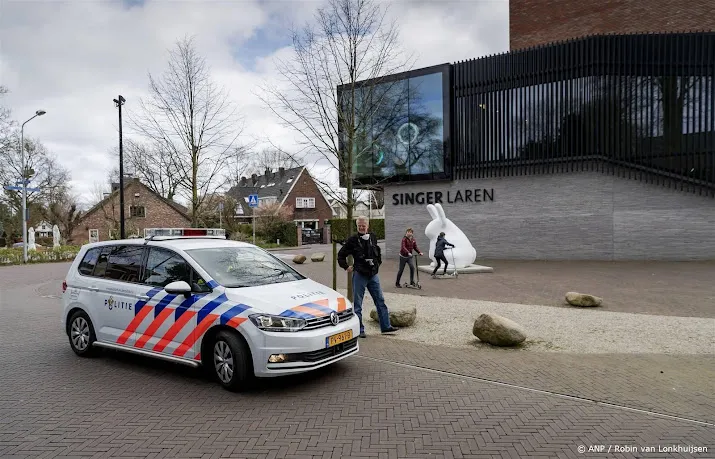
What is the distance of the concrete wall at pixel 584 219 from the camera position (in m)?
18.3

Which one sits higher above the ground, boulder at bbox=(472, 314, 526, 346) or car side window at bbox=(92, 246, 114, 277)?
car side window at bbox=(92, 246, 114, 277)

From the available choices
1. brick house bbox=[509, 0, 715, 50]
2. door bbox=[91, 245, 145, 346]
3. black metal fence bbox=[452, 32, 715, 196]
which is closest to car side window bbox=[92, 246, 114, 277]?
door bbox=[91, 245, 145, 346]

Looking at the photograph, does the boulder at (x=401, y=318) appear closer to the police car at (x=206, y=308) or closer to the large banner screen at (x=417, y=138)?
the police car at (x=206, y=308)

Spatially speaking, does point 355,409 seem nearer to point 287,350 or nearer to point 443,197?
point 287,350

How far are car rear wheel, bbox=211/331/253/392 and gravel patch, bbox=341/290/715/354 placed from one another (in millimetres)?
3142

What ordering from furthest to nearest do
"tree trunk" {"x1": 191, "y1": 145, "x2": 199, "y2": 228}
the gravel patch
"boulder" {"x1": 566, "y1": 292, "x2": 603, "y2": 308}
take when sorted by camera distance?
1. "tree trunk" {"x1": 191, "y1": 145, "x2": 199, "y2": 228}
2. "boulder" {"x1": 566, "y1": 292, "x2": 603, "y2": 308}
3. the gravel patch

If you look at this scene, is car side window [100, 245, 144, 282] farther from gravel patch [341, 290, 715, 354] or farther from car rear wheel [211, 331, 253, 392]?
gravel patch [341, 290, 715, 354]

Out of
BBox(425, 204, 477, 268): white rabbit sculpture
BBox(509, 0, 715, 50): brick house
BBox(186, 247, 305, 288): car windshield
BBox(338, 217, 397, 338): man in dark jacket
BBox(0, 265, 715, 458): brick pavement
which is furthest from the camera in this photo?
BBox(509, 0, 715, 50): brick house

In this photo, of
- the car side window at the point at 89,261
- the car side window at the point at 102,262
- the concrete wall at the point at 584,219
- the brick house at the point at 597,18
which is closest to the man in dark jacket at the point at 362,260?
the car side window at the point at 102,262

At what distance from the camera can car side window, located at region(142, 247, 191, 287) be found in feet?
17.6

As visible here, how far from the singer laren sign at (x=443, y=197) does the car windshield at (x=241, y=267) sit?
1684cm

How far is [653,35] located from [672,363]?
1789 cm

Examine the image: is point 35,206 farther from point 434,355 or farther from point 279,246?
point 434,355

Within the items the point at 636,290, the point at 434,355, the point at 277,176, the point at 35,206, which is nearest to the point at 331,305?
the point at 434,355
